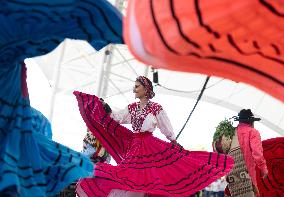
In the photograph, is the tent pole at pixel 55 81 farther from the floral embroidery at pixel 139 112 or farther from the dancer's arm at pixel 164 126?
the dancer's arm at pixel 164 126

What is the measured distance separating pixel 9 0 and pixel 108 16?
36 cm

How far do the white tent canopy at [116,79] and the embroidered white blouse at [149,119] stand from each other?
241 cm

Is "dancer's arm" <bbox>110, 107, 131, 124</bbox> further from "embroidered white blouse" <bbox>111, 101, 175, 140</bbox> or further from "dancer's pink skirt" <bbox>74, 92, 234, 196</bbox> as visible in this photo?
"dancer's pink skirt" <bbox>74, 92, 234, 196</bbox>

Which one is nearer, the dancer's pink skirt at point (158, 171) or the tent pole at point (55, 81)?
the dancer's pink skirt at point (158, 171)

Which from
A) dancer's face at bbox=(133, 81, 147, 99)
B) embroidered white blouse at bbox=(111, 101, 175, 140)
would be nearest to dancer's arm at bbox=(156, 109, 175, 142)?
embroidered white blouse at bbox=(111, 101, 175, 140)

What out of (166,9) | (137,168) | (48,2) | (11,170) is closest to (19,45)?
(48,2)

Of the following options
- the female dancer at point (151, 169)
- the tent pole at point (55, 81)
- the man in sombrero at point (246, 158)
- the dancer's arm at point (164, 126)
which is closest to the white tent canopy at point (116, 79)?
the tent pole at point (55, 81)

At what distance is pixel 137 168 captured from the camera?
4.50m

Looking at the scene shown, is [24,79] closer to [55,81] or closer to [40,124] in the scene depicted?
[40,124]

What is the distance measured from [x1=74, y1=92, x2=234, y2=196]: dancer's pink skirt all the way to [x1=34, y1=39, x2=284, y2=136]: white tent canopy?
301 centimetres

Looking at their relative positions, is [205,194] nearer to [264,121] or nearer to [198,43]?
[198,43]

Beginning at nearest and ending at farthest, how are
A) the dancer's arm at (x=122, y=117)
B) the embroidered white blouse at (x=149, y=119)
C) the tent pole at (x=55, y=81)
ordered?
the embroidered white blouse at (x=149, y=119) → the dancer's arm at (x=122, y=117) → the tent pole at (x=55, y=81)

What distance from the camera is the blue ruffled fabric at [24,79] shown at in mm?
2127

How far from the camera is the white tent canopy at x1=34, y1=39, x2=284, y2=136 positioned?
9.87 metres
